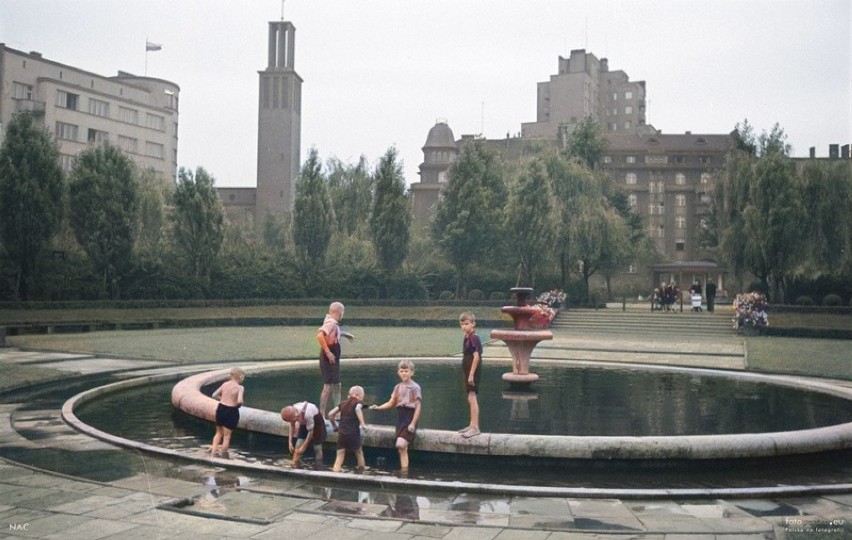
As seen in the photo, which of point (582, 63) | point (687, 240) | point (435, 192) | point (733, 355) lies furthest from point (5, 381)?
point (582, 63)

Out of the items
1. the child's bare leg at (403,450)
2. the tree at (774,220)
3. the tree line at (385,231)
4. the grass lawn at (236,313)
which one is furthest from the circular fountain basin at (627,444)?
the tree line at (385,231)

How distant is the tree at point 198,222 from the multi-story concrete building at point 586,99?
2443 inches

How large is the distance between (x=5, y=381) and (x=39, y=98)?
62418mm

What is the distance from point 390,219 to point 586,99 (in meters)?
76.1

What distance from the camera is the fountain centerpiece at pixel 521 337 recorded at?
15.8m

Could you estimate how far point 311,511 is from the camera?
734 cm

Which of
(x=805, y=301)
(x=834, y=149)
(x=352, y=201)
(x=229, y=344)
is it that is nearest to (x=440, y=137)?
(x=352, y=201)

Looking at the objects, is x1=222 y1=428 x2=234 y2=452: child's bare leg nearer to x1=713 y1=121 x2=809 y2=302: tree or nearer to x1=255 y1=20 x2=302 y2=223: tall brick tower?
x1=713 y1=121 x2=809 y2=302: tree

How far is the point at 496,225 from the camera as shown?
51.5 metres

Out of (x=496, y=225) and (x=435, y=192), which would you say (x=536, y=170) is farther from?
(x=435, y=192)

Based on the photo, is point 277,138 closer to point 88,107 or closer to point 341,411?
point 88,107

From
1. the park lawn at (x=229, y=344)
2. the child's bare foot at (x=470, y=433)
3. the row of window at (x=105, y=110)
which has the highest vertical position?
the row of window at (x=105, y=110)

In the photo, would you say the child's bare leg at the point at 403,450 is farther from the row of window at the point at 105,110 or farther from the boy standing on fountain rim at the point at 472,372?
the row of window at the point at 105,110

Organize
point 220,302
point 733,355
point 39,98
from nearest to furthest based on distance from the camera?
point 733,355 → point 220,302 → point 39,98
